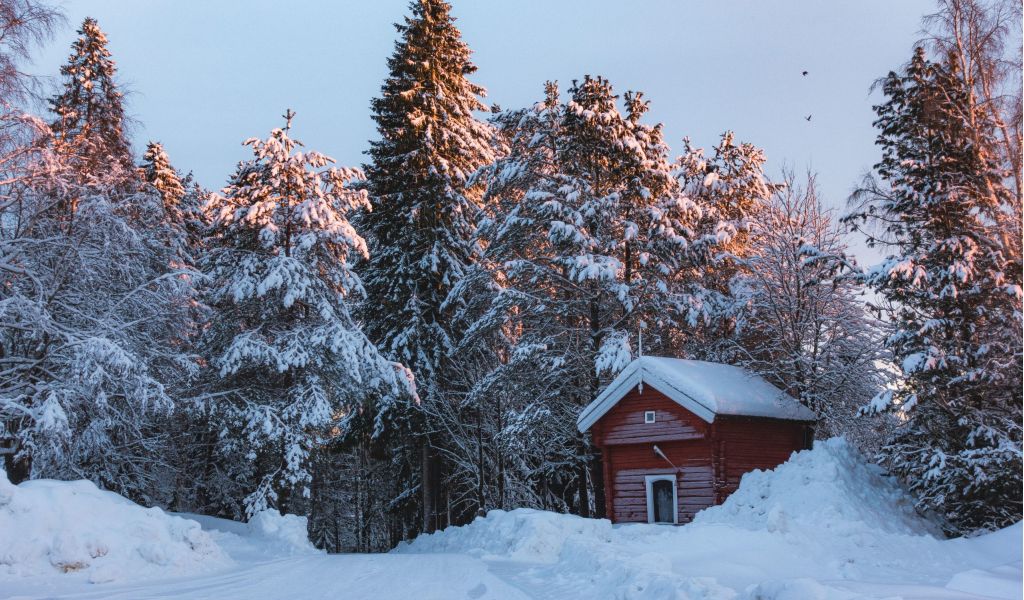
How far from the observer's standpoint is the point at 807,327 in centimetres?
2467

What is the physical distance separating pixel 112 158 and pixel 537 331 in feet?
40.9

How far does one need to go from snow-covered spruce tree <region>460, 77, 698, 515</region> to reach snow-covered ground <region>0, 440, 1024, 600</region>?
624 centimetres

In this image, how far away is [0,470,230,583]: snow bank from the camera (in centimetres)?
1150

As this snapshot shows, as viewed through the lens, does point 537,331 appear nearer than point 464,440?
Yes

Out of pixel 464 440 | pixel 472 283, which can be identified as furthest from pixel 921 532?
pixel 464 440

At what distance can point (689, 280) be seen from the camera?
26.2m

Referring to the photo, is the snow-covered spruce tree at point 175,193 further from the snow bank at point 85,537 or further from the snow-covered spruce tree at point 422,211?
the snow bank at point 85,537

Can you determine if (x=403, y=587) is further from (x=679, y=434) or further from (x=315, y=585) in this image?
(x=679, y=434)

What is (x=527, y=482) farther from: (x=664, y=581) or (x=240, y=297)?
(x=664, y=581)

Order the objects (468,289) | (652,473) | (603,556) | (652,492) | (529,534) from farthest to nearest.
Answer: (468,289)
(652,492)
(652,473)
(529,534)
(603,556)

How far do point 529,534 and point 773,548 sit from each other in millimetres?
4687

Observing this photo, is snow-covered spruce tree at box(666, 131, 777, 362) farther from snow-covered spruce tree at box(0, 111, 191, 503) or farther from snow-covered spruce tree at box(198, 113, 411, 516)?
snow-covered spruce tree at box(0, 111, 191, 503)

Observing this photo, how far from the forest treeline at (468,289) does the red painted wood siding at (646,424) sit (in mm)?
1458

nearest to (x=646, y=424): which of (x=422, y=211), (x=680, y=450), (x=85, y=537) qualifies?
(x=680, y=450)
